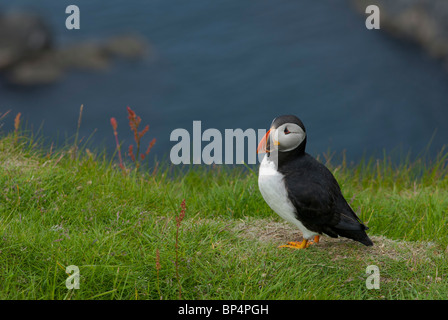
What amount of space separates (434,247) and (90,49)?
15.2 meters

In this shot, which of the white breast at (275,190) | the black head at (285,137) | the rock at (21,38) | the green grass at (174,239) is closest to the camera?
the green grass at (174,239)

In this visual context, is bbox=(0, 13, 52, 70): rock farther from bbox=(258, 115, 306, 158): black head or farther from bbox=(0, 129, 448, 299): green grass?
bbox=(258, 115, 306, 158): black head

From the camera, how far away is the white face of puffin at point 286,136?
404 centimetres

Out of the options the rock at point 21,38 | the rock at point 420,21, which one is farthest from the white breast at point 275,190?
the rock at point 21,38

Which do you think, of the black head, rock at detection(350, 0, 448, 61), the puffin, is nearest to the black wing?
the puffin

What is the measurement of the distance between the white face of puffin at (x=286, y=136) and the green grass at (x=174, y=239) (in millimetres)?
911

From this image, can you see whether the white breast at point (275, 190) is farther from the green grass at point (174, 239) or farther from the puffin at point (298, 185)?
the green grass at point (174, 239)

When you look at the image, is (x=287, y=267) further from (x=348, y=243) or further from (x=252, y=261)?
(x=348, y=243)

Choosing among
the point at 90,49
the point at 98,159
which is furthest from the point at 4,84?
the point at 98,159

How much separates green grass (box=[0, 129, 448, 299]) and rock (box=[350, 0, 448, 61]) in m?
10.6

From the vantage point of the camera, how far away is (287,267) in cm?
425

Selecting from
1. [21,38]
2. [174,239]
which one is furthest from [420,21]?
[174,239]

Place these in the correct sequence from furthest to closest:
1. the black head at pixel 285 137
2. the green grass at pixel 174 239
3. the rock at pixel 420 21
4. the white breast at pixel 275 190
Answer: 1. the rock at pixel 420 21
2. the white breast at pixel 275 190
3. the black head at pixel 285 137
4. the green grass at pixel 174 239

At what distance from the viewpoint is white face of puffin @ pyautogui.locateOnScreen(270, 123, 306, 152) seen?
13.3 feet
